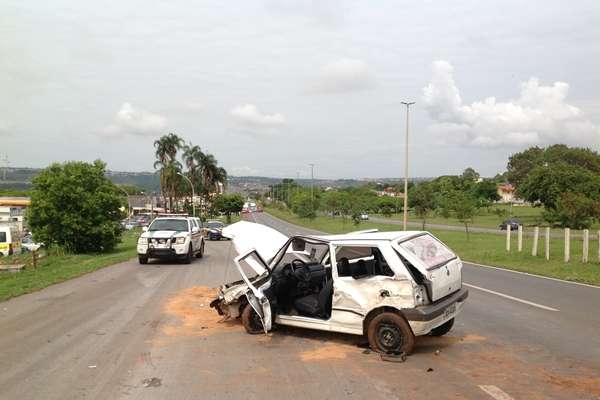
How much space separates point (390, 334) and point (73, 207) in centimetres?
2366

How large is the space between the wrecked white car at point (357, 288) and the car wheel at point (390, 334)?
0.01 metres

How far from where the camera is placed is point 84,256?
25.7 meters

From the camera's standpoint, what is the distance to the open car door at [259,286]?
7.60 metres

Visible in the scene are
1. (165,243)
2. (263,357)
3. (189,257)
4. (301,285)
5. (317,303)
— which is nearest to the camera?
(263,357)

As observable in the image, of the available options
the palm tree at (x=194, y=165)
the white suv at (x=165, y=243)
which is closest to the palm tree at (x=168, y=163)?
the palm tree at (x=194, y=165)

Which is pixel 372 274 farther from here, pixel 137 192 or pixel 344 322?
pixel 137 192

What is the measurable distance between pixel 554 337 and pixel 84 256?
22.9 m

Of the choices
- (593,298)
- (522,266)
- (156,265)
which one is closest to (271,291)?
(593,298)

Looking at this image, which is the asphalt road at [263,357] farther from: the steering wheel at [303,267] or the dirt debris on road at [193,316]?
the steering wheel at [303,267]

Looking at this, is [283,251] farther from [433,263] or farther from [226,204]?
[226,204]

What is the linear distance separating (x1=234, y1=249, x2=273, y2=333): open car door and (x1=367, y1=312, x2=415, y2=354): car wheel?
60.1 inches

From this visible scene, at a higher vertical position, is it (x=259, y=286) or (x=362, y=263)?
(x=362, y=263)

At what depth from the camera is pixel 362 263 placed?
735 centimetres

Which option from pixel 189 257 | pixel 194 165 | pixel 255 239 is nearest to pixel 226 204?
pixel 194 165
